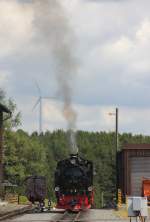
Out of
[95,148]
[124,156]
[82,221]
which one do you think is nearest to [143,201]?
[82,221]

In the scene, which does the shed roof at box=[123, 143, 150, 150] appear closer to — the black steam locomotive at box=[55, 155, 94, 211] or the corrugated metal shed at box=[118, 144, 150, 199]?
the corrugated metal shed at box=[118, 144, 150, 199]

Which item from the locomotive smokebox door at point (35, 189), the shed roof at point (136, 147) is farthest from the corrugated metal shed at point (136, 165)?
the locomotive smokebox door at point (35, 189)

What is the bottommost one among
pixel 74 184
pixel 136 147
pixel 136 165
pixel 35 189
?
pixel 35 189

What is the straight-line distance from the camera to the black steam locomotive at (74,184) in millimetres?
43469

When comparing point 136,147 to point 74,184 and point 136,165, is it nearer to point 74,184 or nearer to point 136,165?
point 136,165

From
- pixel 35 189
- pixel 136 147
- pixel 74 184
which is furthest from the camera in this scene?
pixel 136 147

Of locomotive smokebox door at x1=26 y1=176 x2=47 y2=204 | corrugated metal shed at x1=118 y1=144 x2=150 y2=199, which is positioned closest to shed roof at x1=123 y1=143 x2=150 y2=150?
corrugated metal shed at x1=118 y1=144 x2=150 y2=199

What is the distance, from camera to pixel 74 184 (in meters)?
44.0

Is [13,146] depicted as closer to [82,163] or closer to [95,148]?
[82,163]

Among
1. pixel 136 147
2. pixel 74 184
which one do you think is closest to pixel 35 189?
pixel 136 147

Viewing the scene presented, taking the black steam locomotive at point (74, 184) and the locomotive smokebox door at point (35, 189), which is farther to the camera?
the locomotive smokebox door at point (35, 189)

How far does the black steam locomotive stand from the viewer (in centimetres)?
4347

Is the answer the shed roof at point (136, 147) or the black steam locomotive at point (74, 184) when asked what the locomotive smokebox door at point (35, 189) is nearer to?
the shed roof at point (136, 147)

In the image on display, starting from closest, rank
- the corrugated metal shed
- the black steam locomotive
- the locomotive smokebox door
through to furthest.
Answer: the black steam locomotive → the locomotive smokebox door → the corrugated metal shed
